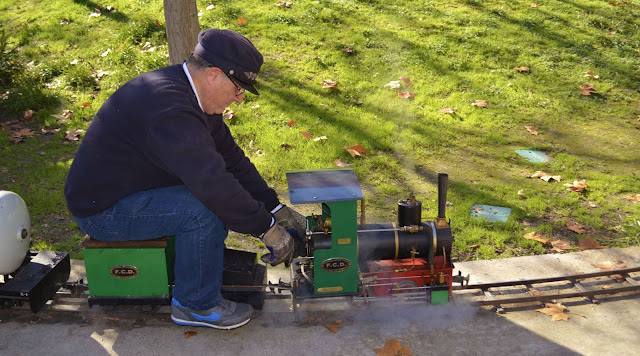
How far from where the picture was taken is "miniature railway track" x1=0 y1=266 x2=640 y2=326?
451cm

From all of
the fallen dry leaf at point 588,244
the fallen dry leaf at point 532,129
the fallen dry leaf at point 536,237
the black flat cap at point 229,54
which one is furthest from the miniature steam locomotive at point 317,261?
the fallen dry leaf at point 532,129

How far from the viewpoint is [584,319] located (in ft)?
14.5

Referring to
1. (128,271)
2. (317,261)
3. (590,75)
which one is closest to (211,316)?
(128,271)

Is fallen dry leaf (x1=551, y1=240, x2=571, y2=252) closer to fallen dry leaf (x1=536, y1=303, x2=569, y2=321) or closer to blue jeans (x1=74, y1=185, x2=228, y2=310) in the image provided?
fallen dry leaf (x1=536, y1=303, x2=569, y2=321)

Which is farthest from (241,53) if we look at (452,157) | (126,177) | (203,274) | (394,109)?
(394,109)

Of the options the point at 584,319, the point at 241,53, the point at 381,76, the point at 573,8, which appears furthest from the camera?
the point at 573,8

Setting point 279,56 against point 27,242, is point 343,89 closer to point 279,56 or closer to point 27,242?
point 279,56

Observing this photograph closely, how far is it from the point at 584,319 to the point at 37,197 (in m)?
5.17

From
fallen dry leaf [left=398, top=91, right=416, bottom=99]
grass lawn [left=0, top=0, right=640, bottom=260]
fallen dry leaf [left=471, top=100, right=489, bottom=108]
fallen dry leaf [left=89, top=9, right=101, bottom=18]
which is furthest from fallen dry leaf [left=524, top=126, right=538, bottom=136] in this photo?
fallen dry leaf [left=89, top=9, right=101, bottom=18]

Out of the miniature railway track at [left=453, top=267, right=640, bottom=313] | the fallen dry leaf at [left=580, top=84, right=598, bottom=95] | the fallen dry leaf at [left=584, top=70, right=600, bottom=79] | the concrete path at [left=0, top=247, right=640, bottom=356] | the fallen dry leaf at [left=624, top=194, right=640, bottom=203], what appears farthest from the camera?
the fallen dry leaf at [left=584, top=70, right=600, bottom=79]

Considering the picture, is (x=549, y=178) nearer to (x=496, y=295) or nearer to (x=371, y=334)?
(x=496, y=295)

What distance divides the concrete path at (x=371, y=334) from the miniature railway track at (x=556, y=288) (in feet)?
0.24

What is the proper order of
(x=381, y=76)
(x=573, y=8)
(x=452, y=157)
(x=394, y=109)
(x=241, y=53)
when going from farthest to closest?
(x=573, y=8) < (x=381, y=76) < (x=394, y=109) < (x=452, y=157) < (x=241, y=53)

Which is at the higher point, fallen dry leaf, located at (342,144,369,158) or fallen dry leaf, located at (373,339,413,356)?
fallen dry leaf, located at (342,144,369,158)
